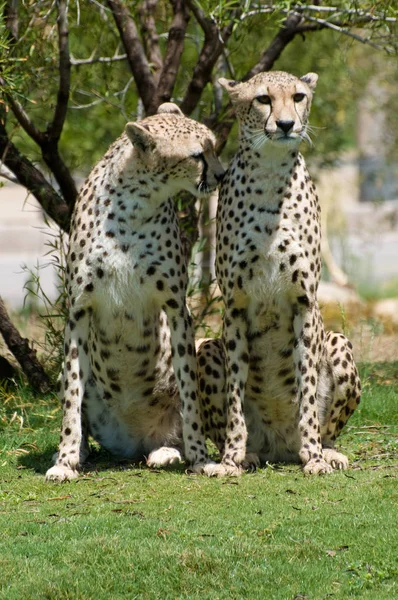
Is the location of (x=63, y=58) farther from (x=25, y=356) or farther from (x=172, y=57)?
(x=25, y=356)

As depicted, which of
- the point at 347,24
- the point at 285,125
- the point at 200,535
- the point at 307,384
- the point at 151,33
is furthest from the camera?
the point at 151,33

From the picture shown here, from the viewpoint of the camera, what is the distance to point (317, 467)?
217 inches

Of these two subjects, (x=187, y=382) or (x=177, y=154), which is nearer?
(x=177, y=154)

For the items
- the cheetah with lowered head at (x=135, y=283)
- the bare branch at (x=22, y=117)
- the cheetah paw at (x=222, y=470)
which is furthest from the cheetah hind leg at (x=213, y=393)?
the bare branch at (x=22, y=117)

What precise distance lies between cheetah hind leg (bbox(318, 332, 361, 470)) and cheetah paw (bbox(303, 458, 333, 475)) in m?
0.30

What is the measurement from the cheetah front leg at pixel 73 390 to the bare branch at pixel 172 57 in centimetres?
213

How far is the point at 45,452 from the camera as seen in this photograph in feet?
20.6

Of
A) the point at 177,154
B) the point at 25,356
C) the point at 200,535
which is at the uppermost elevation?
the point at 177,154

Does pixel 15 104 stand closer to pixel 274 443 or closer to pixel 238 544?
pixel 274 443

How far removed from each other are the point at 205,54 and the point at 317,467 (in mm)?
3120

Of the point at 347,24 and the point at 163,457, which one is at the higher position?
the point at 347,24

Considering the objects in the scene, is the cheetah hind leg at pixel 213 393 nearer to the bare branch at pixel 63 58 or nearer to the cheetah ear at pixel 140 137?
the cheetah ear at pixel 140 137

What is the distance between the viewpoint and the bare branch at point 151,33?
7590 mm

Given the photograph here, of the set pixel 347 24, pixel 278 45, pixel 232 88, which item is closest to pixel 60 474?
pixel 232 88
